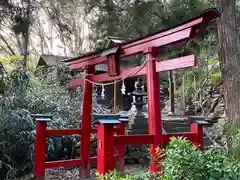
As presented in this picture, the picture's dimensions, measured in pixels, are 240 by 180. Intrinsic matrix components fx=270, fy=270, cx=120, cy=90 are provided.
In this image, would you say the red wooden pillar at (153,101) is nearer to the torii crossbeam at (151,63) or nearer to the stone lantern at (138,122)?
the torii crossbeam at (151,63)

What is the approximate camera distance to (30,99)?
6.48 meters

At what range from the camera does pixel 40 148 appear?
468cm

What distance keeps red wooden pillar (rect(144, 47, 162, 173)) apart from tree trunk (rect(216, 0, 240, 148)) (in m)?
1.58

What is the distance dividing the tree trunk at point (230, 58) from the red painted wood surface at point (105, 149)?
2597mm

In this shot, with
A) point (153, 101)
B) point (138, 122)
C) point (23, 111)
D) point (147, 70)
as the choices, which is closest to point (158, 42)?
point (147, 70)

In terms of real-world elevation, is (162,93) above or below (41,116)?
above

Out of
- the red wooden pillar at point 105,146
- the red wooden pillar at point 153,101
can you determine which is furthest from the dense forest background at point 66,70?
the red wooden pillar at point 105,146

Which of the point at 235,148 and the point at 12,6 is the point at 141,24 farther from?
the point at 235,148

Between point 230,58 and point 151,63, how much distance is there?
5.52 ft

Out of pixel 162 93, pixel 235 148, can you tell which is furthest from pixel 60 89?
pixel 162 93

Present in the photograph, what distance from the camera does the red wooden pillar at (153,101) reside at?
12.3 feet

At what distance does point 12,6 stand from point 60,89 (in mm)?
3212

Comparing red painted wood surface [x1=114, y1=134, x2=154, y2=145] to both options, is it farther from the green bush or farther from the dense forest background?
the dense forest background

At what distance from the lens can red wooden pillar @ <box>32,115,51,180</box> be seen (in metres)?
4.61
